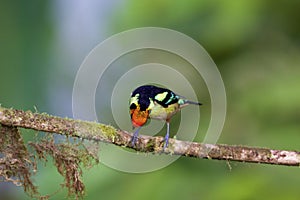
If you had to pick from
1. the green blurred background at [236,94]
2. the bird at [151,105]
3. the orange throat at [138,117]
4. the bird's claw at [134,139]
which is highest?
the green blurred background at [236,94]

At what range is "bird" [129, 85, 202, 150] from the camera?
6.89 feet

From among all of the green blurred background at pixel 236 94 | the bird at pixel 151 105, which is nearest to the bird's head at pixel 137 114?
the bird at pixel 151 105

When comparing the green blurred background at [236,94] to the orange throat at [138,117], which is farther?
the green blurred background at [236,94]

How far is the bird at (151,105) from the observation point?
2102mm

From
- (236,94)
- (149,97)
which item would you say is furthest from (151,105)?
(236,94)

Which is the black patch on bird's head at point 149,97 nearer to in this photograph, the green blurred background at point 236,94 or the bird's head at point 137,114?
the bird's head at point 137,114

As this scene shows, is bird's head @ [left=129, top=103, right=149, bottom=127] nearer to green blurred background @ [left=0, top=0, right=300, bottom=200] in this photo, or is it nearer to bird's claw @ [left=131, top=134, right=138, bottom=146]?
bird's claw @ [left=131, top=134, right=138, bottom=146]

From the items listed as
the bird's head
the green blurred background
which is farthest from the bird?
the green blurred background

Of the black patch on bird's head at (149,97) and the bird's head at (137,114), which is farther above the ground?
the black patch on bird's head at (149,97)

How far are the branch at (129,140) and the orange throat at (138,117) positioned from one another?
0.06m

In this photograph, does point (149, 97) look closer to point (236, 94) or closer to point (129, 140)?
point (129, 140)

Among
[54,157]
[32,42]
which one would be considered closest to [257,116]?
[54,157]

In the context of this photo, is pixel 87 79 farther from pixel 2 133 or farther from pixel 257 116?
pixel 2 133

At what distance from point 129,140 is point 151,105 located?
182mm
